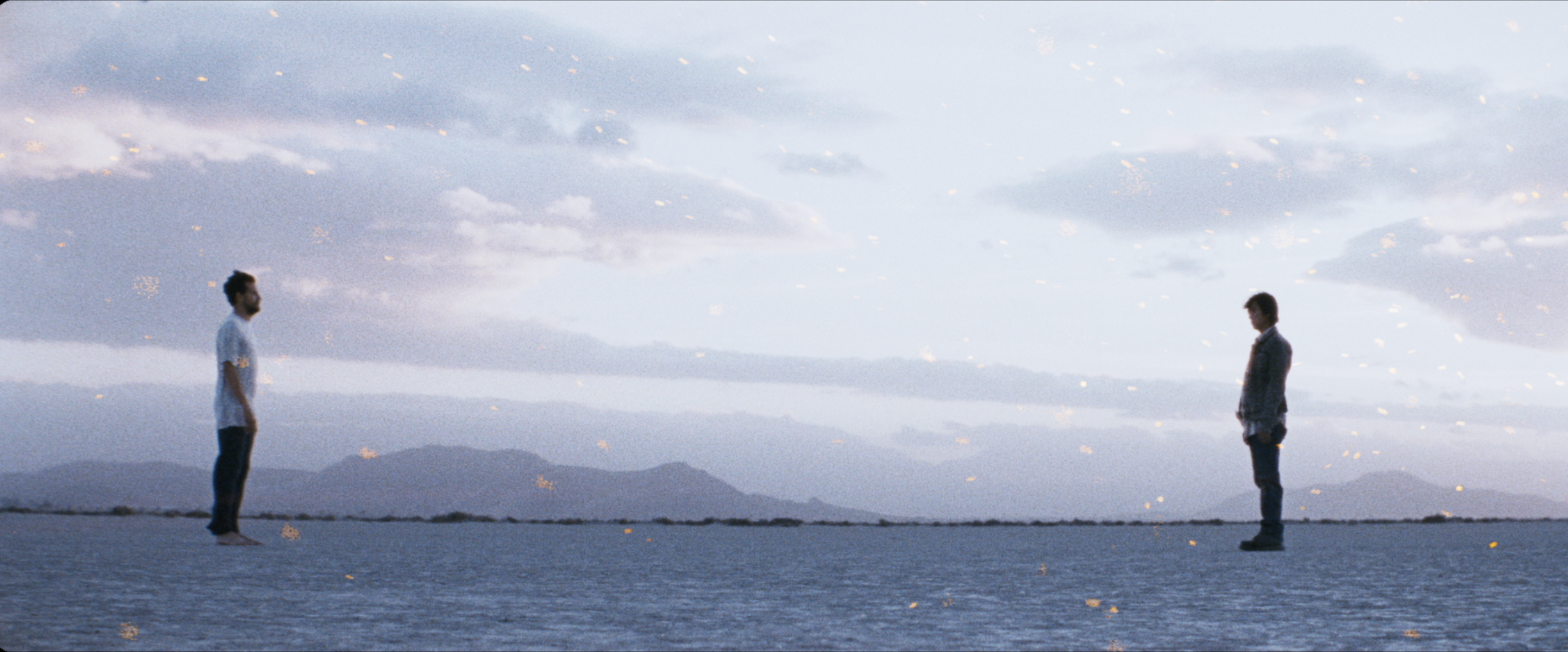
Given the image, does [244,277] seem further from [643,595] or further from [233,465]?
[643,595]

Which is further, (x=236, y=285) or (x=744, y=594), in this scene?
(x=236, y=285)

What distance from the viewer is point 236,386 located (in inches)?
317

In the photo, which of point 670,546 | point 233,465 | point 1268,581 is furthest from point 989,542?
point 233,465

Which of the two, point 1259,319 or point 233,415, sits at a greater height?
point 1259,319

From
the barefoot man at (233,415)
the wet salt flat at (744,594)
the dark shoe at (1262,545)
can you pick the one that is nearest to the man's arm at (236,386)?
the barefoot man at (233,415)

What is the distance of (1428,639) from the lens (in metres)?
4.11

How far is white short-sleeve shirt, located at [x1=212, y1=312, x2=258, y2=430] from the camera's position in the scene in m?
8.05

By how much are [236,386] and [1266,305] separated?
7036mm

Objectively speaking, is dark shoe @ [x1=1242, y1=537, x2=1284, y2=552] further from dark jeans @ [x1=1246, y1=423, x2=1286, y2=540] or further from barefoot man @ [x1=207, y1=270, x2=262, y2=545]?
barefoot man @ [x1=207, y1=270, x2=262, y2=545]

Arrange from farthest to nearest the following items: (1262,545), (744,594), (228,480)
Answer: (1262,545), (228,480), (744,594)

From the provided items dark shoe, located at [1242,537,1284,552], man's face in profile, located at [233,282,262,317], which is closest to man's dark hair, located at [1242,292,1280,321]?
dark shoe, located at [1242,537,1284,552]

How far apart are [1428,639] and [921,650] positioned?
170 centimetres

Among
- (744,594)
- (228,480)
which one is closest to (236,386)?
(228,480)

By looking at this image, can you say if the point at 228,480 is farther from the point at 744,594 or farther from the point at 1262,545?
the point at 1262,545
